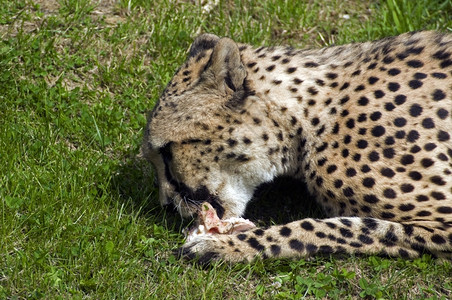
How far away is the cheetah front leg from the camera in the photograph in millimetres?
4656

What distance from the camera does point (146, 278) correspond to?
4625 millimetres

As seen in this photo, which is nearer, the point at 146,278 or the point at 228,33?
the point at 146,278

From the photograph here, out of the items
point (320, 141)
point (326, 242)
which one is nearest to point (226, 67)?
point (320, 141)

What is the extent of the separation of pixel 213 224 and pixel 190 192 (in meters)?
0.26

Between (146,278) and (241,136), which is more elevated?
(241,136)

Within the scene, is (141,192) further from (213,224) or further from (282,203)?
(282,203)

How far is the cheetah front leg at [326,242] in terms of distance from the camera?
466 cm

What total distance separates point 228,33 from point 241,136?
2.24m

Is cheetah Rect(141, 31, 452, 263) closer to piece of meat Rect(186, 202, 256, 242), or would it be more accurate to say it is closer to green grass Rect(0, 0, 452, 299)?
piece of meat Rect(186, 202, 256, 242)

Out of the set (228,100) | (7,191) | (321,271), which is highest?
(228,100)

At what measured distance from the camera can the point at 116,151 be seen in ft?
19.4

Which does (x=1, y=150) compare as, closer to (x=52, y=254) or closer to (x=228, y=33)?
(x=52, y=254)

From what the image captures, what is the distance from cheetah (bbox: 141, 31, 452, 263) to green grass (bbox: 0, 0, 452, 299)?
17 cm

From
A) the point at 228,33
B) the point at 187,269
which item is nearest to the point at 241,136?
the point at 187,269
